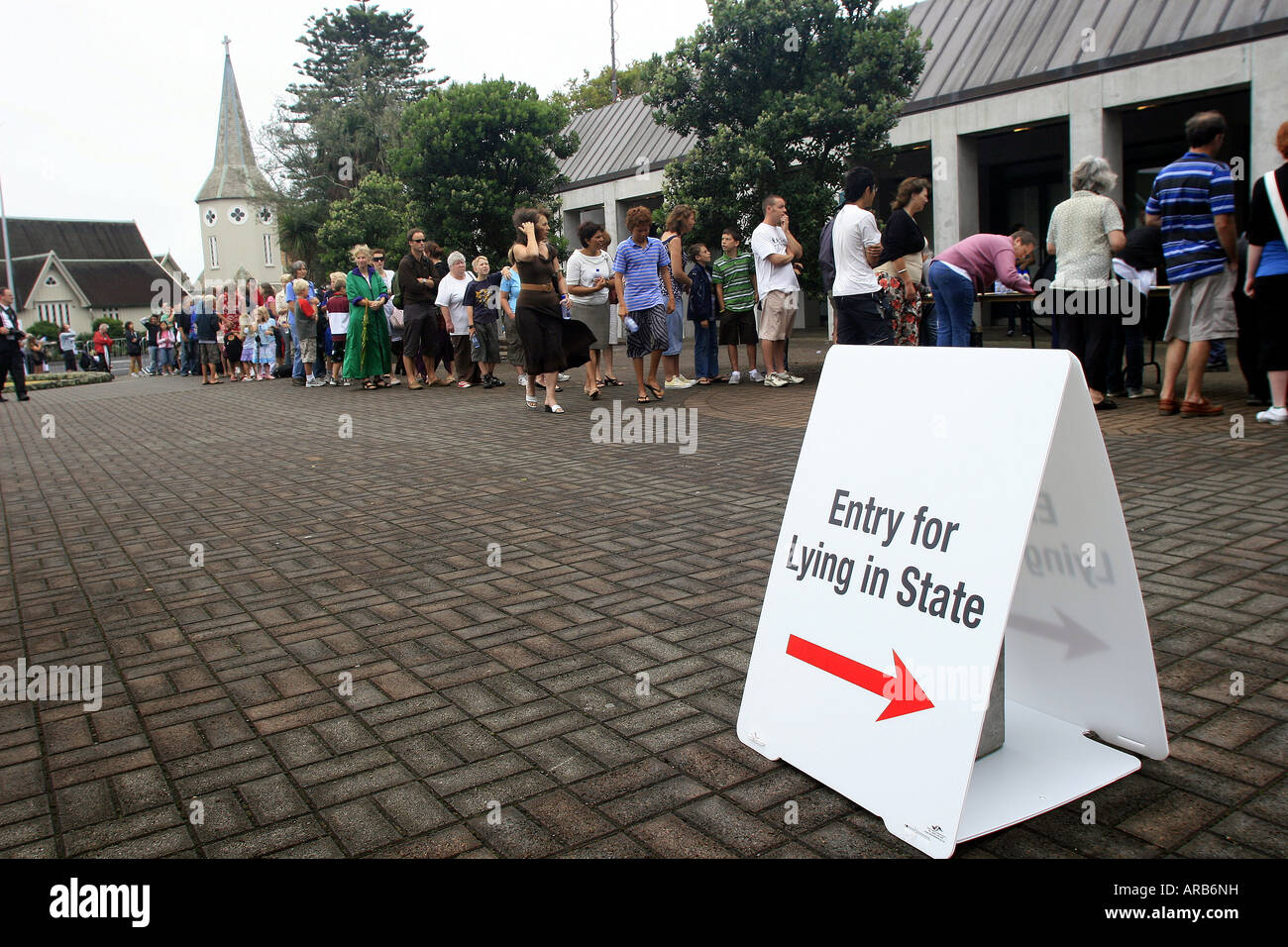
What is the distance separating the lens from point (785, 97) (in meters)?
13.3

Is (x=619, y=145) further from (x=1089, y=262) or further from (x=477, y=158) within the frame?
(x=1089, y=262)

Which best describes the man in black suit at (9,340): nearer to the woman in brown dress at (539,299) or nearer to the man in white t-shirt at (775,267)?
the woman in brown dress at (539,299)

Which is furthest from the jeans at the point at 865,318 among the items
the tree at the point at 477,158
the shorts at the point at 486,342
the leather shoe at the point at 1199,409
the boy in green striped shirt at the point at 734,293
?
the tree at the point at 477,158

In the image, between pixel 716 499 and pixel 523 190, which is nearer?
pixel 716 499

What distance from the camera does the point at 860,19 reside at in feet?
44.3

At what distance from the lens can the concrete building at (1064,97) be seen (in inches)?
592

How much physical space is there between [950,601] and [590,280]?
32.3 ft

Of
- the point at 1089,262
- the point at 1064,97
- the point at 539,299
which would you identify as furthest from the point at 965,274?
the point at 1064,97

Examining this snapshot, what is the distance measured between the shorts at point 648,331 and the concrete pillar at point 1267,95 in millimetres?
9333

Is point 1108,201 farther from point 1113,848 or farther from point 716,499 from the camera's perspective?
point 1113,848

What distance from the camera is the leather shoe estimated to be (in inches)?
328

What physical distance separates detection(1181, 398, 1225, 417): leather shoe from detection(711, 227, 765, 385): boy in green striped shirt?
5609 mm
